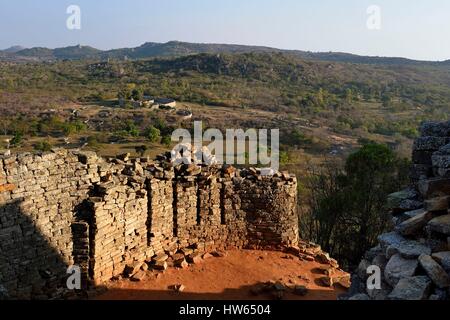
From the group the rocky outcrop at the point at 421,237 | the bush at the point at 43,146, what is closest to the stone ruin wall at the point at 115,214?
the rocky outcrop at the point at 421,237

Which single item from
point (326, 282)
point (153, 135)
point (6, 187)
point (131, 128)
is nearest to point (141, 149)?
point (153, 135)

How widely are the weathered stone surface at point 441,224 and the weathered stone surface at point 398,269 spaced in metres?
0.50

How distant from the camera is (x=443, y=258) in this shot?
203 inches

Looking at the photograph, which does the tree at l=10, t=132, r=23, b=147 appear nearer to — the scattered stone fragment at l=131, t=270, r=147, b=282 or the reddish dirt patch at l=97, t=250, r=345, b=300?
the reddish dirt patch at l=97, t=250, r=345, b=300

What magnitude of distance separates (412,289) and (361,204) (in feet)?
42.9

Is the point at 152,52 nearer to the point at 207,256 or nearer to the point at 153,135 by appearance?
the point at 153,135

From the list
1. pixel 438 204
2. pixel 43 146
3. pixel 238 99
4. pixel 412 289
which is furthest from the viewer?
pixel 238 99

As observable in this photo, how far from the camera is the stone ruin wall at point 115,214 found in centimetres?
897

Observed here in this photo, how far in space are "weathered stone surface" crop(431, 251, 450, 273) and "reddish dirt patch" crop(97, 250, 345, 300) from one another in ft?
19.7

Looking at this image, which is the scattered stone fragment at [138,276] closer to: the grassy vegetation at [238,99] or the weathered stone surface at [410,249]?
the weathered stone surface at [410,249]

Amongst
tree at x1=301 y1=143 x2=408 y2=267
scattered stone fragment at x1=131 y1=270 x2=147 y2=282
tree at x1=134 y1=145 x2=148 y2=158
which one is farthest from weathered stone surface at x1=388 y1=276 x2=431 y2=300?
tree at x1=134 y1=145 x2=148 y2=158

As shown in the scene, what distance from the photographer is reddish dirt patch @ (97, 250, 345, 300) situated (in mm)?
10570
